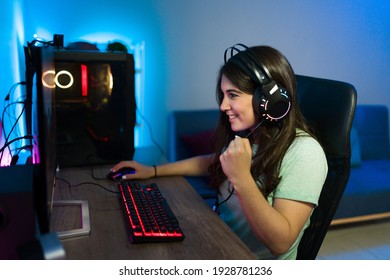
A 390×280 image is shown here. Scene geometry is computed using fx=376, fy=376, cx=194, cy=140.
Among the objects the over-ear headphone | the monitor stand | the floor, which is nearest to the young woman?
the over-ear headphone

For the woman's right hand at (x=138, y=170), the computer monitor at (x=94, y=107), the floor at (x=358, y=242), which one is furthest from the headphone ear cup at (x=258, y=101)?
the floor at (x=358, y=242)

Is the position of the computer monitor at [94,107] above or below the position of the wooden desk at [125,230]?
above

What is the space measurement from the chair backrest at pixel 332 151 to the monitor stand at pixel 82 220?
591 mm

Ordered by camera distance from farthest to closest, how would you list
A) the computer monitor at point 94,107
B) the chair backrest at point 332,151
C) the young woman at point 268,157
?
the computer monitor at point 94,107, the chair backrest at point 332,151, the young woman at point 268,157

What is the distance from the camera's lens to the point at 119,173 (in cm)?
129

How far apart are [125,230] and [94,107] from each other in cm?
74

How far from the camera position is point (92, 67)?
57.7 inches

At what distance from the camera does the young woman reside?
3.05ft

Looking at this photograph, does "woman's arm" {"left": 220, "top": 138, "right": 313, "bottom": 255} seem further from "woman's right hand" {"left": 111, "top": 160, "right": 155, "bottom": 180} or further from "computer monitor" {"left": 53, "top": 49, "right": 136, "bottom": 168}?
"computer monitor" {"left": 53, "top": 49, "right": 136, "bottom": 168}

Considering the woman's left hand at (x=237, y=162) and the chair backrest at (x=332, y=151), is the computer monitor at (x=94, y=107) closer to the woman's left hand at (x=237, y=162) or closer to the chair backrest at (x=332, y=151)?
the woman's left hand at (x=237, y=162)

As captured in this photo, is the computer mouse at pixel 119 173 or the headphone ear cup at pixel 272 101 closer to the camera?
the headphone ear cup at pixel 272 101

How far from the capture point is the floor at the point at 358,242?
204 cm
